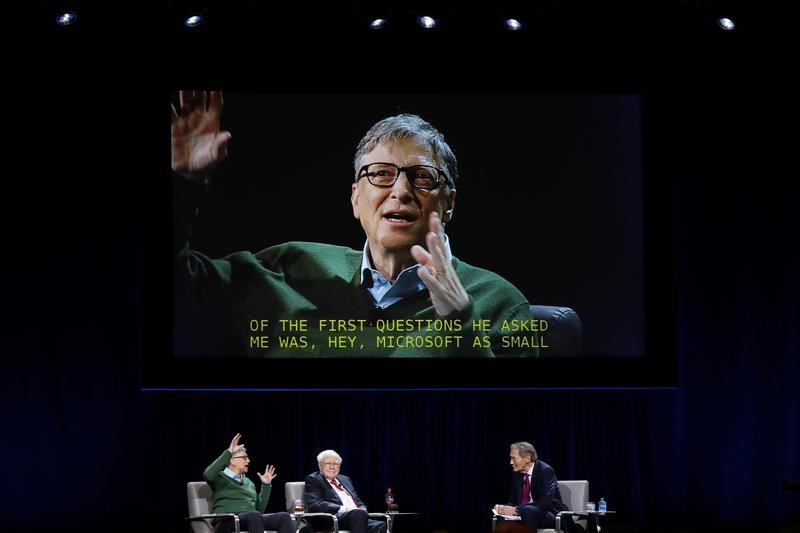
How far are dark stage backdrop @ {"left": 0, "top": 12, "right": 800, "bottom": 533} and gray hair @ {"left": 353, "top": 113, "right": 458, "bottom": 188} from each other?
5.12 feet

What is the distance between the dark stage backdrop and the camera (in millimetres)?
8359

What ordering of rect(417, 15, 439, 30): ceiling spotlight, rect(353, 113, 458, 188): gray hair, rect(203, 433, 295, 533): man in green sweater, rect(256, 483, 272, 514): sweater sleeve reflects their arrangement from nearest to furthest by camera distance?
rect(203, 433, 295, 533): man in green sweater → rect(256, 483, 272, 514): sweater sleeve → rect(417, 15, 439, 30): ceiling spotlight → rect(353, 113, 458, 188): gray hair

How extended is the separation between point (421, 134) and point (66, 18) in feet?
8.23

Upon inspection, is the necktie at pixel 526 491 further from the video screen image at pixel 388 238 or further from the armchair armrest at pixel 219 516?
the armchair armrest at pixel 219 516

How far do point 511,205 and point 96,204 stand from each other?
2946mm

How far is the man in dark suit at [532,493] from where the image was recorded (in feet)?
23.9

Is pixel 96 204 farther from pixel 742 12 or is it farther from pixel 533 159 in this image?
pixel 742 12

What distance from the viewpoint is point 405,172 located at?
8234 mm

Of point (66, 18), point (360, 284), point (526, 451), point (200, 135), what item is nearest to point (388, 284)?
point (360, 284)

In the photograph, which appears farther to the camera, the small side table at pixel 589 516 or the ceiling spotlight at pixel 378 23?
the ceiling spotlight at pixel 378 23

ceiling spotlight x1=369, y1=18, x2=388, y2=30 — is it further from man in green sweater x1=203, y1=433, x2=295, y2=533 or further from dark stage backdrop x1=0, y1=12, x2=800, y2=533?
man in green sweater x1=203, y1=433, x2=295, y2=533

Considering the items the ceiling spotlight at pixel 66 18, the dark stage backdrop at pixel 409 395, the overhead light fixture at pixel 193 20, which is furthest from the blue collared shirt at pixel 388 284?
the ceiling spotlight at pixel 66 18

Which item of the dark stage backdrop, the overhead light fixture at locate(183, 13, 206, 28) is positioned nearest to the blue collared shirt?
the dark stage backdrop

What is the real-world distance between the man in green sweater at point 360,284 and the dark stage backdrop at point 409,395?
0.45 m
